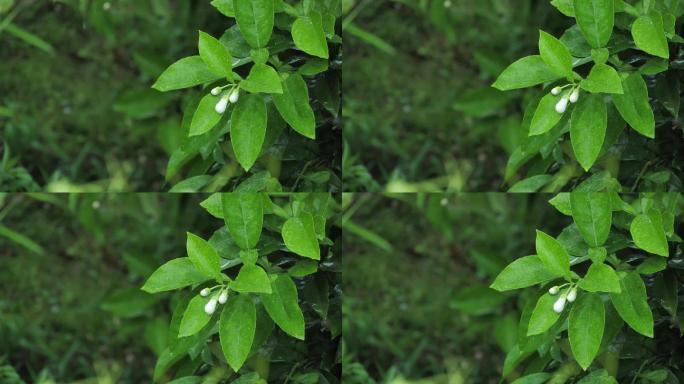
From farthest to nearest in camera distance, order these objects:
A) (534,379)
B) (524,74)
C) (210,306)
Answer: (534,379) → (524,74) → (210,306)

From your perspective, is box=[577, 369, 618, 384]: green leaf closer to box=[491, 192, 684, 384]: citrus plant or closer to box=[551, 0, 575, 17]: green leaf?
box=[491, 192, 684, 384]: citrus plant

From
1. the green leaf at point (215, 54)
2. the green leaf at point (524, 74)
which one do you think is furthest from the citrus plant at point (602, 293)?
the green leaf at point (215, 54)

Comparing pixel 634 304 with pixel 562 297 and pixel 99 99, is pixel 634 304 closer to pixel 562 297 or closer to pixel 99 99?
pixel 562 297

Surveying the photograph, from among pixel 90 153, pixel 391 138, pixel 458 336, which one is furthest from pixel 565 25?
pixel 90 153

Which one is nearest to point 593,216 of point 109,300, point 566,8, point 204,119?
point 566,8

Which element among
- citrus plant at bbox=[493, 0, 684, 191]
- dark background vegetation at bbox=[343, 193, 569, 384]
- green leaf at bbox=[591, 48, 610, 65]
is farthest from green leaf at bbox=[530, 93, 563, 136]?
dark background vegetation at bbox=[343, 193, 569, 384]

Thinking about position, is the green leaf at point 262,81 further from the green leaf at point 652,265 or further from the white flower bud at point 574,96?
the green leaf at point 652,265
